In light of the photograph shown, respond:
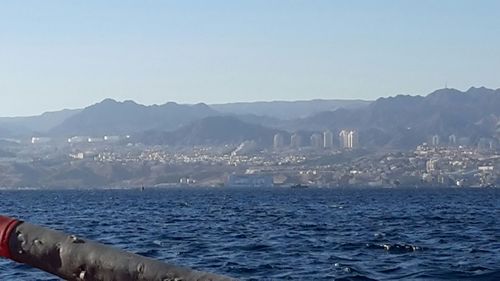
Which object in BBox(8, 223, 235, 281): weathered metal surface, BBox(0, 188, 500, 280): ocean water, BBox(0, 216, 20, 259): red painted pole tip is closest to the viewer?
BBox(8, 223, 235, 281): weathered metal surface

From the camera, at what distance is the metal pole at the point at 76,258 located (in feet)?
20.6

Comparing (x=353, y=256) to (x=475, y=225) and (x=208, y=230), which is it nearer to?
(x=208, y=230)

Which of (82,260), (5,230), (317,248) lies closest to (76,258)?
(82,260)

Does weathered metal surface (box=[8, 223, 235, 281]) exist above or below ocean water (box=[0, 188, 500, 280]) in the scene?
above

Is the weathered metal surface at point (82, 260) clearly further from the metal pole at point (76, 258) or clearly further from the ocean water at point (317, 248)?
the ocean water at point (317, 248)

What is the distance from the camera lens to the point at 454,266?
31312mm

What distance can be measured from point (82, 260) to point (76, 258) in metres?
0.04

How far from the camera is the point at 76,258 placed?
655 centimetres

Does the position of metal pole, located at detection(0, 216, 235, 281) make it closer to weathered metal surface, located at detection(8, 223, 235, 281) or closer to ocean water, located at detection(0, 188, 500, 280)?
weathered metal surface, located at detection(8, 223, 235, 281)

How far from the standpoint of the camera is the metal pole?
6.27 m

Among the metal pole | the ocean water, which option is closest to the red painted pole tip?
the metal pole

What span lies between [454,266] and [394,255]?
161 inches

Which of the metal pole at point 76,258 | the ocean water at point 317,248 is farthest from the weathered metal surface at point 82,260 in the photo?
the ocean water at point 317,248

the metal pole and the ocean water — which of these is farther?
the ocean water
